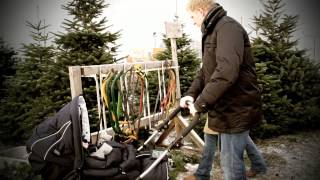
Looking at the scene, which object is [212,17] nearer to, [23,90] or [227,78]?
[227,78]

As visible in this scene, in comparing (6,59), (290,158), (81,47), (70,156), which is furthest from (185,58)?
(70,156)

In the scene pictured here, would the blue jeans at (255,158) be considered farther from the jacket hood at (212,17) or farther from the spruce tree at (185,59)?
the spruce tree at (185,59)

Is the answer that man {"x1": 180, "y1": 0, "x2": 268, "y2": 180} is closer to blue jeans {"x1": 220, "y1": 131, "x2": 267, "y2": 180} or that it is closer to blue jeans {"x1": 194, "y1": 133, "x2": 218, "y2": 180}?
blue jeans {"x1": 220, "y1": 131, "x2": 267, "y2": 180}

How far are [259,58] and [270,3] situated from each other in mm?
1362

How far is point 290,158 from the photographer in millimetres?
4848

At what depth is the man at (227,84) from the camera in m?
2.29

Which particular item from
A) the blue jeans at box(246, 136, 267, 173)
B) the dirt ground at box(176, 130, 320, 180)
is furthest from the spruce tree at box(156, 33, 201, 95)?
the blue jeans at box(246, 136, 267, 173)

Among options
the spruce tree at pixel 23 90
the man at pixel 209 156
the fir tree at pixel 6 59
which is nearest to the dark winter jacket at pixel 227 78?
the man at pixel 209 156

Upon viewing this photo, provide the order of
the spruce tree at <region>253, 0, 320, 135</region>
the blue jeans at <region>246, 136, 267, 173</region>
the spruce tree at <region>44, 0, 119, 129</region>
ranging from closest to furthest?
the blue jeans at <region>246, 136, 267, 173</region> < the spruce tree at <region>253, 0, 320, 135</region> < the spruce tree at <region>44, 0, 119, 129</region>

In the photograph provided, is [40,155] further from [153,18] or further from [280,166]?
[153,18]

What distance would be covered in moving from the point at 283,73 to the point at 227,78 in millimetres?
4390

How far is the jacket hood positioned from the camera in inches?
98.5

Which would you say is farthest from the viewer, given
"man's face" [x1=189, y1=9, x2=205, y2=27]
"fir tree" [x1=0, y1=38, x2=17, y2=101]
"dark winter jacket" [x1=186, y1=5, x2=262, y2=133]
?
"fir tree" [x1=0, y1=38, x2=17, y2=101]

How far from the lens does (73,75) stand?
11.5 feet
